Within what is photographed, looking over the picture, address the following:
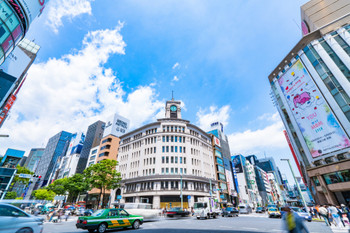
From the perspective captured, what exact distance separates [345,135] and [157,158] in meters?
36.7

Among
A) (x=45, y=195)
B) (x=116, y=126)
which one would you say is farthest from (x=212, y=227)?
(x=45, y=195)

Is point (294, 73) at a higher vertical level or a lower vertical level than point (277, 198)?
higher

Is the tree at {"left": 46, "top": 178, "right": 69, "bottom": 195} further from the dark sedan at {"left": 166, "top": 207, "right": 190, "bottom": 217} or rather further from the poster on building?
the poster on building

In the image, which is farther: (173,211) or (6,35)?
(173,211)

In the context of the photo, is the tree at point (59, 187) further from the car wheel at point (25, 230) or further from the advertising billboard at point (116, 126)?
the car wheel at point (25, 230)

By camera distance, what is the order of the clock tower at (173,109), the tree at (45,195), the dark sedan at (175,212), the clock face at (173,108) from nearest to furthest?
the dark sedan at (175,212), the clock tower at (173,109), the clock face at (173,108), the tree at (45,195)

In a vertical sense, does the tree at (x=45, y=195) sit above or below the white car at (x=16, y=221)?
above

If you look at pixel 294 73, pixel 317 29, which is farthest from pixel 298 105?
pixel 317 29

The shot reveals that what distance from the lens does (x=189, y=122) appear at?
48250 mm

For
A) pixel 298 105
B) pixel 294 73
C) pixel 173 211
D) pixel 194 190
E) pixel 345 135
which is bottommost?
pixel 173 211

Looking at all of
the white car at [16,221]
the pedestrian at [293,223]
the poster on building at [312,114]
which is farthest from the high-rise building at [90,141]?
the pedestrian at [293,223]

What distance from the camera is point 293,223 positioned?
16.6ft

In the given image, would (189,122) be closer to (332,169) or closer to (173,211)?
(173,211)

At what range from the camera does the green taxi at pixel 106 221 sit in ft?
32.7
